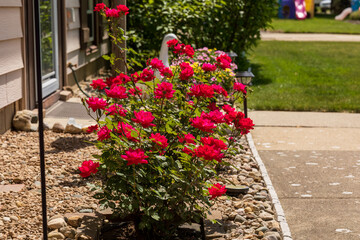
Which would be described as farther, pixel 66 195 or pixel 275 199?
pixel 275 199

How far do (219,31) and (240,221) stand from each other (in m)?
6.74

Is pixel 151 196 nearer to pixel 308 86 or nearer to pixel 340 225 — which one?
pixel 340 225

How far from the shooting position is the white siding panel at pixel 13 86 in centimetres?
593

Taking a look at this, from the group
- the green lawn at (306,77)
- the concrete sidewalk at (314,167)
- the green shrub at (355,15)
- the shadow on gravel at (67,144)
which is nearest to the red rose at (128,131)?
Answer: the concrete sidewalk at (314,167)

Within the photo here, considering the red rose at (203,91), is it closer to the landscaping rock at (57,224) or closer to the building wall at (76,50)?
the landscaping rock at (57,224)

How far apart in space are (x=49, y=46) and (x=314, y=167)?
418 cm

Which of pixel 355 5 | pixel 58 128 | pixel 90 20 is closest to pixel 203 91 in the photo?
pixel 58 128

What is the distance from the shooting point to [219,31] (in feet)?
33.3

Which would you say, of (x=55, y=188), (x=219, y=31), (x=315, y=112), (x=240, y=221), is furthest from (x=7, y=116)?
(x=219, y=31)

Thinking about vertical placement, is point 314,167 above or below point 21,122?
below

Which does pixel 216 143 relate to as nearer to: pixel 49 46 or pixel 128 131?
pixel 128 131

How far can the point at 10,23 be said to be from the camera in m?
5.91

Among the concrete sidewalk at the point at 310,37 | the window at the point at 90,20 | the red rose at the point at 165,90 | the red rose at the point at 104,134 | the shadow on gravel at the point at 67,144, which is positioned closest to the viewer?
the red rose at the point at 104,134

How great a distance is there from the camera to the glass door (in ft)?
24.3
